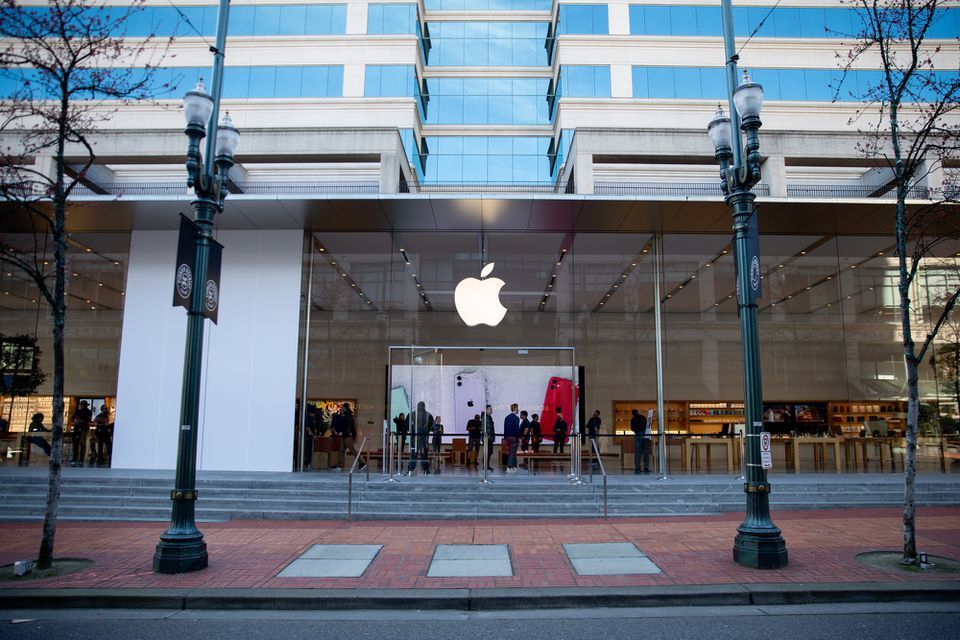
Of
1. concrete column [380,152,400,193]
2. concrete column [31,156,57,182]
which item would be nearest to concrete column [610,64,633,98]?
concrete column [380,152,400,193]

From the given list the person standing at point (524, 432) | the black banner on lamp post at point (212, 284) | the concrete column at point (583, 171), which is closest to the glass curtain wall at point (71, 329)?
the black banner on lamp post at point (212, 284)

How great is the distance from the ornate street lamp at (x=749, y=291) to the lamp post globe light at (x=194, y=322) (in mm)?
6645

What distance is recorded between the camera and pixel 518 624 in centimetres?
615

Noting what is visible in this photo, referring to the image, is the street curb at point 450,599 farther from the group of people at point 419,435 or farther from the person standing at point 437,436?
the person standing at point 437,436

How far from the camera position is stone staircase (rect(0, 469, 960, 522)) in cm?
1184

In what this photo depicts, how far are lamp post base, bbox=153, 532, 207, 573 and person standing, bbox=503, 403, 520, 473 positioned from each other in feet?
28.8

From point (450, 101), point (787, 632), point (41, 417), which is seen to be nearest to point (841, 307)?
point (787, 632)

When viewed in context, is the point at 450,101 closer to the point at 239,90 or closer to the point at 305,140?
the point at 239,90

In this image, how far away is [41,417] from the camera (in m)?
18.2

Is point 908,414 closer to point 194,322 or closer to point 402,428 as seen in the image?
Result: point 194,322

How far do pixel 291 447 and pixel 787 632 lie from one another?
40.9 feet

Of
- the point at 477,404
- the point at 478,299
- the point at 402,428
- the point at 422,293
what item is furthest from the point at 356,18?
the point at 402,428

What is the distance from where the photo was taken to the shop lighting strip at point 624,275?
18122 millimetres

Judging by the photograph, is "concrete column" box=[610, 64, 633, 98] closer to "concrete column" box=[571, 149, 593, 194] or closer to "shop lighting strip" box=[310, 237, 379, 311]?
"concrete column" box=[571, 149, 593, 194]
